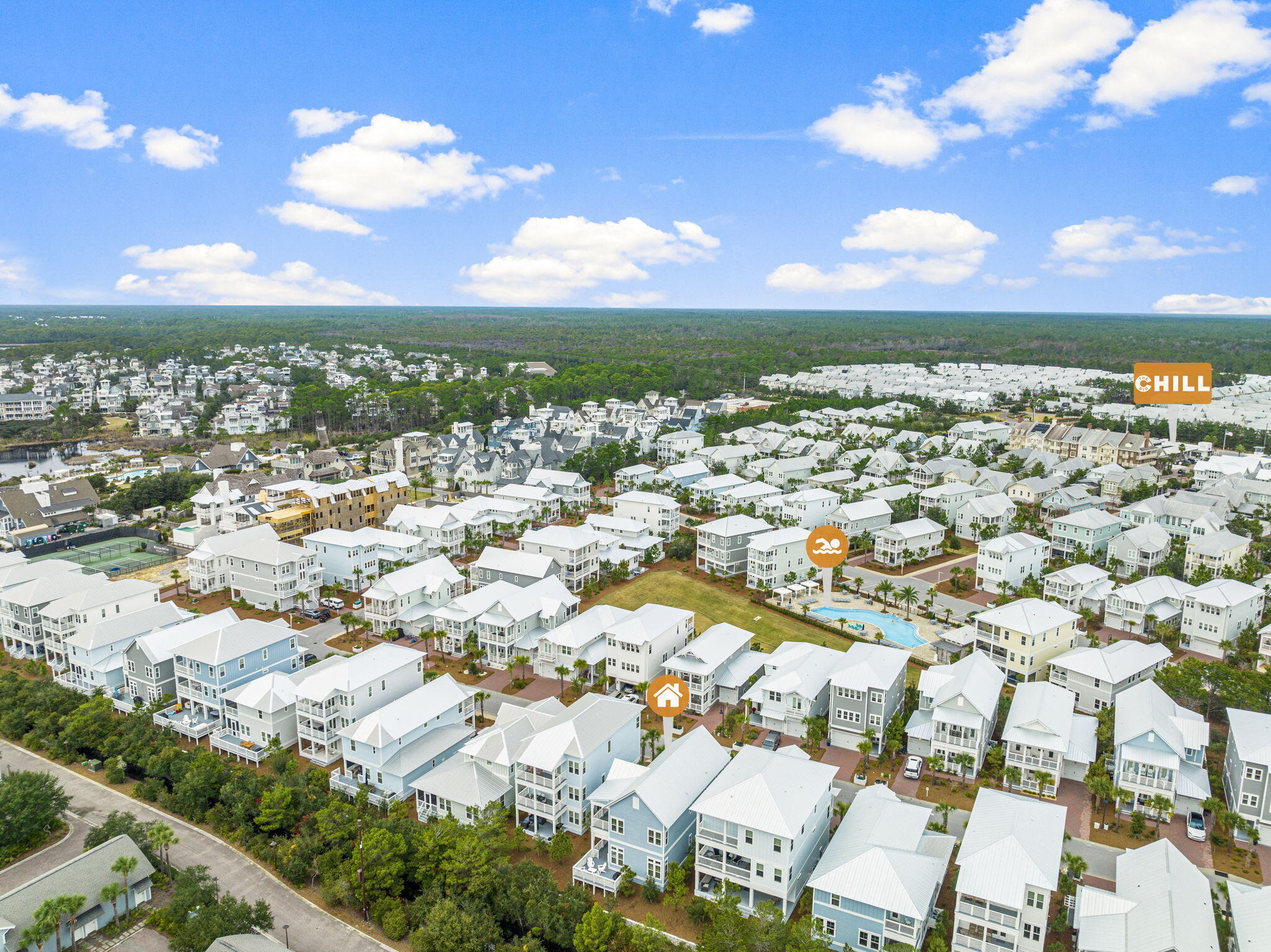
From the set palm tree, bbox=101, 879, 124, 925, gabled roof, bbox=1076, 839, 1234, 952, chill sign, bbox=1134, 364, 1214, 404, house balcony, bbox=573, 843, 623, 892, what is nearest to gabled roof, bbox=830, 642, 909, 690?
gabled roof, bbox=1076, 839, 1234, 952

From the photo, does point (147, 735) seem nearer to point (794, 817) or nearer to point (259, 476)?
point (794, 817)

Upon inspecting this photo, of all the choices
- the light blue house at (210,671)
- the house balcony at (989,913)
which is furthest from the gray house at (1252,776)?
the light blue house at (210,671)

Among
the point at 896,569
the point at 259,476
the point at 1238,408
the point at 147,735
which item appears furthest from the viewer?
the point at 1238,408

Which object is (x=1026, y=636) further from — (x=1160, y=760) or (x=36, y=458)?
(x=36, y=458)

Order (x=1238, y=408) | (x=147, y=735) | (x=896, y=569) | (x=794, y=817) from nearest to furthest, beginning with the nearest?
(x=794, y=817) → (x=147, y=735) → (x=896, y=569) → (x=1238, y=408)

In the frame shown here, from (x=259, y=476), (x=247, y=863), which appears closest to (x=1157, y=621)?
(x=247, y=863)

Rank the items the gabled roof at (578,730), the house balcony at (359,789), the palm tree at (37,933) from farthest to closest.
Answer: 1. the house balcony at (359,789)
2. the gabled roof at (578,730)
3. the palm tree at (37,933)

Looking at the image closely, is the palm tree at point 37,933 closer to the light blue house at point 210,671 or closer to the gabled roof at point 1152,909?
the light blue house at point 210,671

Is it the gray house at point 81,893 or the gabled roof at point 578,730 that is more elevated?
the gabled roof at point 578,730

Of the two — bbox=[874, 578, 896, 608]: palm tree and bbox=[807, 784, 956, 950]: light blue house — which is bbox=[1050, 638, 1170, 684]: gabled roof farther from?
bbox=[807, 784, 956, 950]: light blue house
